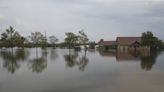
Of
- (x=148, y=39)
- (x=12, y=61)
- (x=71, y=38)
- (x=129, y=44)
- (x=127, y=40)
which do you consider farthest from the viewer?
(x=71, y=38)

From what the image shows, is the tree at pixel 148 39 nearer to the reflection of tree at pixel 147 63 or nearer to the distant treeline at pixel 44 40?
the distant treeline at pixel 44 40

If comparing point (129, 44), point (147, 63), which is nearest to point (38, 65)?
point (147, 63)

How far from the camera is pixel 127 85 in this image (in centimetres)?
988

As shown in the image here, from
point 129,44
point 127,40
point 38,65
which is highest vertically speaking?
point 127,40

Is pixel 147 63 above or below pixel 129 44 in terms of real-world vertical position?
below

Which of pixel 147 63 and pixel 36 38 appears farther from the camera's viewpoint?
pixel 36 38

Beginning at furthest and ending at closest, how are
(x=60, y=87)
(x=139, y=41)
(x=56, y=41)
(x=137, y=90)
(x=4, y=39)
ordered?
(x=56, y=41), (x=4, y=39), (x=139, y=41), (x=60, y=87), (x=137, y=90)

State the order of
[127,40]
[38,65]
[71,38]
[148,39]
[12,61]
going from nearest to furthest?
[38,65] < [12,61] < [148,39] < [127,40] < [71,38]

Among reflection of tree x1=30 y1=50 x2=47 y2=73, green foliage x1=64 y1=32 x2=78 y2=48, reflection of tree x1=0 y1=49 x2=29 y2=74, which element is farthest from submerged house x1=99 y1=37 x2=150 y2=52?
reflection of tree x1=30 y1=50 x2=47 y2=73

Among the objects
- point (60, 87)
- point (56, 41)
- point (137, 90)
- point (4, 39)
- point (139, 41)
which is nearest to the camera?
point (137, 90)

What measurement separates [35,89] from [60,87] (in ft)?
3.94

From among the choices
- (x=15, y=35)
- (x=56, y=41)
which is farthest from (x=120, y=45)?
(x=56, y=41)

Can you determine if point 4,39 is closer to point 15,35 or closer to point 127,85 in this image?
point 15,35

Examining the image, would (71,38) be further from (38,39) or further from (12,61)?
(12,61)
